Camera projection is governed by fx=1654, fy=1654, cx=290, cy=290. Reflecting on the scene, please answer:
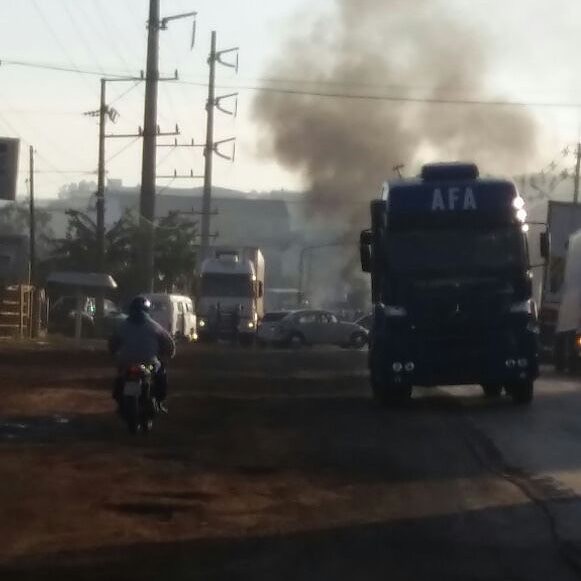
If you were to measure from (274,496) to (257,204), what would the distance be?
181 m

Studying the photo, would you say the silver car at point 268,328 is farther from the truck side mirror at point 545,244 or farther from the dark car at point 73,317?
the truck side mirror at point 545,244

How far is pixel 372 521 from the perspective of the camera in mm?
11586

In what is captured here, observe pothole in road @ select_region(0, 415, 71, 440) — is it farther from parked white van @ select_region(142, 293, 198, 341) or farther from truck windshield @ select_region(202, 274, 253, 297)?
truck windshield @ select_region(202, 274, 253, 297)

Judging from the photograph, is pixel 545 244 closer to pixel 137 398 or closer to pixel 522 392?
pixel 522 392

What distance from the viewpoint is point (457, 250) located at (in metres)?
23.8

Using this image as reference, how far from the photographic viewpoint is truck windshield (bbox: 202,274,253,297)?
202 ft

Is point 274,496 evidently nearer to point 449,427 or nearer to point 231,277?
point 449,427

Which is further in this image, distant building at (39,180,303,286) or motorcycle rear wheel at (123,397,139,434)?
distant building at (39,180,303,286)

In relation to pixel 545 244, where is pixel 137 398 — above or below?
below

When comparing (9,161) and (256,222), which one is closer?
(9,161)

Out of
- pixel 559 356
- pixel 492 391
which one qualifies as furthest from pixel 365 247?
pixel 559 356

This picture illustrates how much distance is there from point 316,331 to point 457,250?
38.1 metres

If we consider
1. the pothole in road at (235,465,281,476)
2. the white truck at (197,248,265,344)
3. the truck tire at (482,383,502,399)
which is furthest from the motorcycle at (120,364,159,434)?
the white truck at (197,248,265,344)

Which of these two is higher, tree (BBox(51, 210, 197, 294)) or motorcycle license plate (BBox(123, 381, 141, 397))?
tree (BBox(51, 210, 197, 294))
